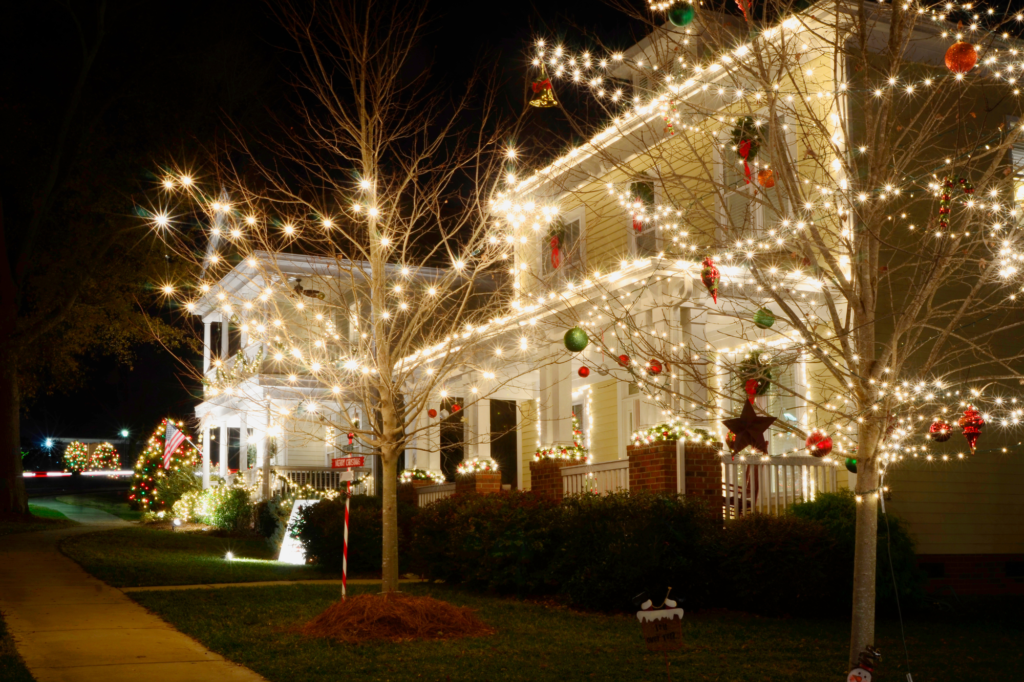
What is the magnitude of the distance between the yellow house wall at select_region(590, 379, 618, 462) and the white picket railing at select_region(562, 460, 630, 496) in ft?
13.0

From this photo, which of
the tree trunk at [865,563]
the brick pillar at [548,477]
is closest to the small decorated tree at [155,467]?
the brick pillar at [548,477]

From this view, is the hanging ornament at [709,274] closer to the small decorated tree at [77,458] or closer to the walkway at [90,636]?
the walkway at [90,636]

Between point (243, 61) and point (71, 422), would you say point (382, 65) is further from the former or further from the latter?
point (71, 422)

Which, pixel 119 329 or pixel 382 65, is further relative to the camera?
pixel 119 329

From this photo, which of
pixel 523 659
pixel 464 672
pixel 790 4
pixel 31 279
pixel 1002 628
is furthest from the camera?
pixel 31 279

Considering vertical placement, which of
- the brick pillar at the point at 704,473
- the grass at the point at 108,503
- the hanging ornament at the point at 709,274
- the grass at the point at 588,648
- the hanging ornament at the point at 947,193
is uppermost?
the hanging ornament at the point at 947,193

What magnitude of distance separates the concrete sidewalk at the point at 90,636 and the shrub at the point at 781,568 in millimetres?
5116

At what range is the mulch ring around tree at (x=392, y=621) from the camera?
339 inches

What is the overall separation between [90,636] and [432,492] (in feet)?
25.5

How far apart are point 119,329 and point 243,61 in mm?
7915

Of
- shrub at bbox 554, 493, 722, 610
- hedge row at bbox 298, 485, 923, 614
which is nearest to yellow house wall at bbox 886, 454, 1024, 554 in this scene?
hedge row at bbox 298, 485, 923, 614

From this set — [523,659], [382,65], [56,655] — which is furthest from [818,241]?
[56,655]

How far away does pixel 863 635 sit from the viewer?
19.4ft

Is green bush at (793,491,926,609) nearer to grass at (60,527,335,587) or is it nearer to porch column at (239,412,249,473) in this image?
grass at (60,527,335,587)
